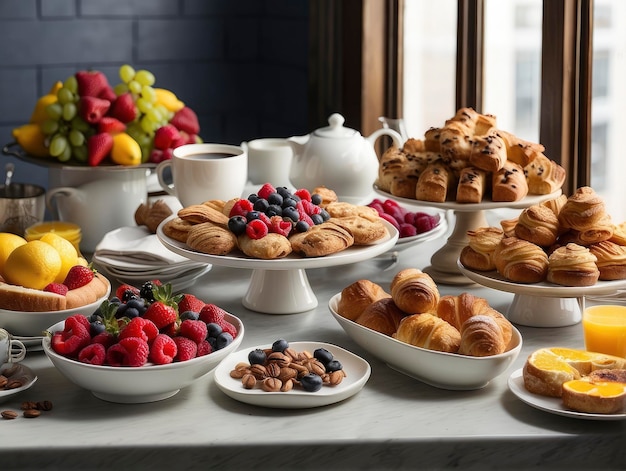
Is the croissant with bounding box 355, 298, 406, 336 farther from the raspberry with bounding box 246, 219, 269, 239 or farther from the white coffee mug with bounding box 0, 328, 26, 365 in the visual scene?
the white coffee mug with bounding box 0, 328, 26, 365

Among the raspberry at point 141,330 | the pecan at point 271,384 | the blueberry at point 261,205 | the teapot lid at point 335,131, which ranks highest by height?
the teapot lid at point 335,131

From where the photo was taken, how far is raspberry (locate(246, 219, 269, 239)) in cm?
149

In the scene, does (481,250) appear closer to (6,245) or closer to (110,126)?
(6,245)

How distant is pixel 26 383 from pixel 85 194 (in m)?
0.76

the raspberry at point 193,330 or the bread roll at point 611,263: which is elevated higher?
the bread roll at point 611,263

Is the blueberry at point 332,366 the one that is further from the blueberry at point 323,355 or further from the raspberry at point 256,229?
the raspberry at point 256,229

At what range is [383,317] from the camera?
54.4 inches

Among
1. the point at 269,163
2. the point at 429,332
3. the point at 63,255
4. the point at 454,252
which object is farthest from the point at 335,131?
the point at 429,332

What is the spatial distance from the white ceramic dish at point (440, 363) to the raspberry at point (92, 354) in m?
0.36

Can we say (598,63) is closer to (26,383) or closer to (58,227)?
(58,227)

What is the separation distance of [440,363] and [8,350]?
22.0 inches

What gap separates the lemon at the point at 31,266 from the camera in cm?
146

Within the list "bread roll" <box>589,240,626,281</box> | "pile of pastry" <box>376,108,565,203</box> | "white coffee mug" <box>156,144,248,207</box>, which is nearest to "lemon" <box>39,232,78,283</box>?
"white coffee mug" <box>156,144,248,207</box>

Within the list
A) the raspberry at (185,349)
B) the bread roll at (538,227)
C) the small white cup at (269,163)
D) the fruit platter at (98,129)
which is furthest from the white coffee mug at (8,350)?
the small white cup at (269,163)
